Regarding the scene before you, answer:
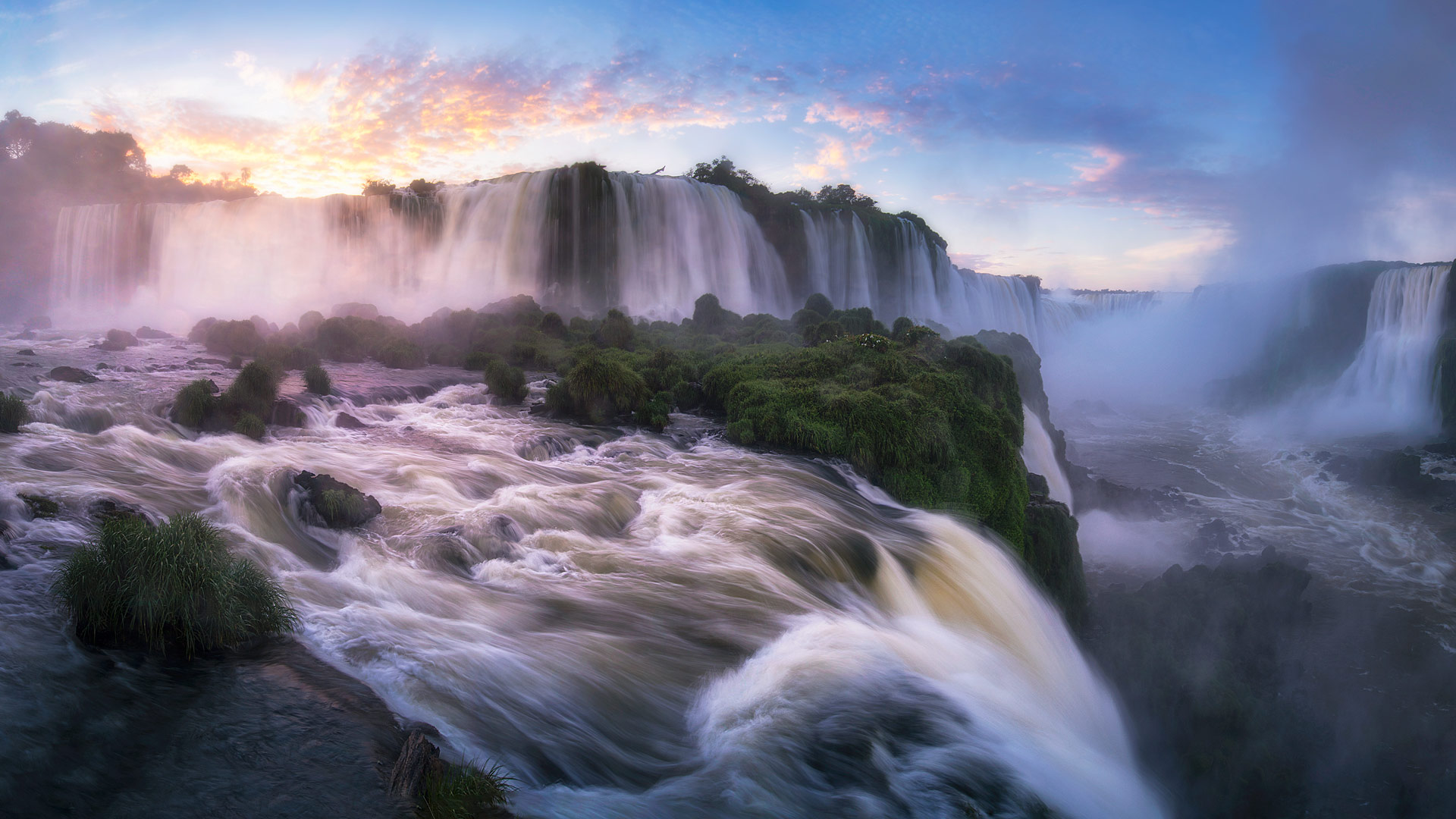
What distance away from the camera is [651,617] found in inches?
262

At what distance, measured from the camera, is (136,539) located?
15.1 feet

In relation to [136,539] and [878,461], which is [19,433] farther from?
[878,461]

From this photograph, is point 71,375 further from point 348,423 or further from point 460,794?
point 460,794

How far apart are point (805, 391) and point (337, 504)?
811cm

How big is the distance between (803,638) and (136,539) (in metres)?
5.08

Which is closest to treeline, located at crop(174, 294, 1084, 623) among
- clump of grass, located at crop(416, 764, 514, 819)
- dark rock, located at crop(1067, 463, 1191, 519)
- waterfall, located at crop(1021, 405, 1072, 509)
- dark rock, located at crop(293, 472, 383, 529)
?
waterfall, located at crop(1021, 405, 1072, 509)

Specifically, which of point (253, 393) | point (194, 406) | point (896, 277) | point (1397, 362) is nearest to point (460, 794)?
point (194, 406)

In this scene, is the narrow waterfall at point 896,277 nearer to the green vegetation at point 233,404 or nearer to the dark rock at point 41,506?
the green vegetation at point 233,404

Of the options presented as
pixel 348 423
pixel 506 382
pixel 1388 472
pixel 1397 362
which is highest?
pixel 1397 362

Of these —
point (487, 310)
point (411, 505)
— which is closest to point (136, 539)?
point (411, 505)

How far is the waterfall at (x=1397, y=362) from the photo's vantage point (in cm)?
3309

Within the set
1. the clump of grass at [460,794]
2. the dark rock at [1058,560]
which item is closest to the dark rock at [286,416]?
the clump of grass at [460,794]

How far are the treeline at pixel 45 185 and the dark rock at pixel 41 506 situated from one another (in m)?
45.7

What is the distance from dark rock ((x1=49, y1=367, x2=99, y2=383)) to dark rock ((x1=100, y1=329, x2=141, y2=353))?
7924mm
